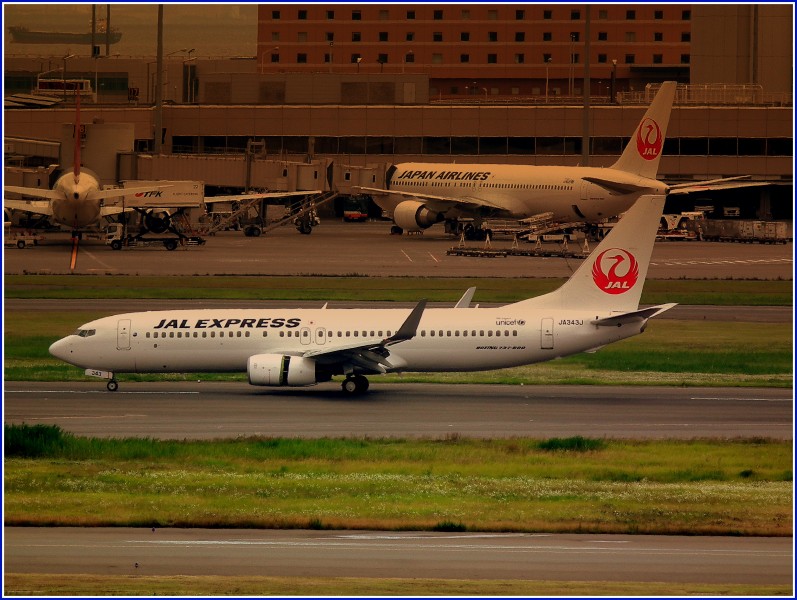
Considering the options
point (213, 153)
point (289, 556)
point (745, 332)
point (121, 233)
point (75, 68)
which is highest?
point (75, 68)

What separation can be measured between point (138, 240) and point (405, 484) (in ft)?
244

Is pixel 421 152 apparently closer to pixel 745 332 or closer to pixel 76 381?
pixel 745 332

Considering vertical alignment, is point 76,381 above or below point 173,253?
below

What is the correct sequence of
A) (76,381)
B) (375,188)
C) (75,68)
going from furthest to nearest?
(75,68) < (375,188) < (76,381)

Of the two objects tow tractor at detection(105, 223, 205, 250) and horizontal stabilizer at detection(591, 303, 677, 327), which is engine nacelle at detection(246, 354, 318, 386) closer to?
horizontal stabilizer at detection(591, 303, 677, 327)

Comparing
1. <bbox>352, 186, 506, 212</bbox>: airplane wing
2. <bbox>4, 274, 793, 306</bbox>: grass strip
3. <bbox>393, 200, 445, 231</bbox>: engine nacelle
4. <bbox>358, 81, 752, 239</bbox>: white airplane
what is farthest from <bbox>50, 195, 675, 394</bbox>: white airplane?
<bbox>393, 200, 445, 231</bbox>: engine nacelle

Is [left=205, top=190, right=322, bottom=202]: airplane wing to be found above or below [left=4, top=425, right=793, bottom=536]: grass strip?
above

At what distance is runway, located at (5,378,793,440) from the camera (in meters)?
40.9

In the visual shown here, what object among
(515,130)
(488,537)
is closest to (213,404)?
(488,537)

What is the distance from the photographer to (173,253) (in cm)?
9794

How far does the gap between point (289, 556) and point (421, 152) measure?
376 feet

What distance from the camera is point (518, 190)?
360 feet

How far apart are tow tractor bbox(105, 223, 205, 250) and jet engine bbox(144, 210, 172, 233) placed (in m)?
0.85

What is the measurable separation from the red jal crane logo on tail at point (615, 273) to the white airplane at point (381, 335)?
1.4 inches
